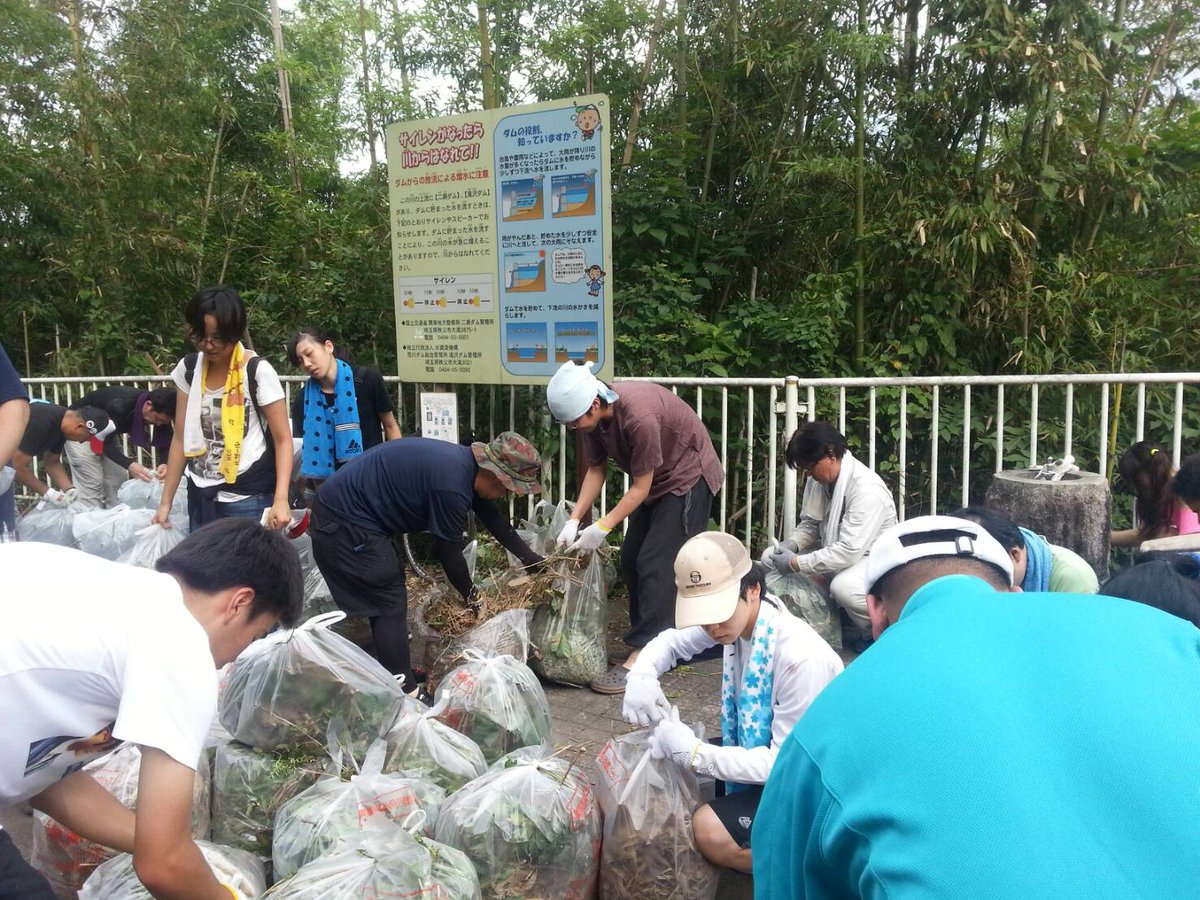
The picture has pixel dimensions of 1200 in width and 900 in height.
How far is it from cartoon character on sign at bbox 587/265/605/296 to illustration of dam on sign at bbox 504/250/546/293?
290 millimetres

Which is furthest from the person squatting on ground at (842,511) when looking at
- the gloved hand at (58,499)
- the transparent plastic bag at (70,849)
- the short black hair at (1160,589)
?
the gloved hand at (58,499)

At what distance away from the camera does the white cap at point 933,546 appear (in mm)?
1320

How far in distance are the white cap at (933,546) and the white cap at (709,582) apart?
984mm

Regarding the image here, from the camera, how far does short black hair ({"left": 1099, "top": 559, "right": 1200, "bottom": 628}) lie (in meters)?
1.86

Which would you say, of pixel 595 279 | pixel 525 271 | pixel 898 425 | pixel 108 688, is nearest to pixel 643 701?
pixel 108 688

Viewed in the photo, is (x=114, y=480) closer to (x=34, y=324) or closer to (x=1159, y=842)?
(x=34, y=324)

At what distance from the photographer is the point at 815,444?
3770 millimetres

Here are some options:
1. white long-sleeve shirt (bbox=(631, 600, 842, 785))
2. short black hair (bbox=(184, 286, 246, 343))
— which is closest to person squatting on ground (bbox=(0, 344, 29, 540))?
short black hair (bbox=(184, 286, 246, 343))

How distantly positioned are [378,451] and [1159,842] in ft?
10.2

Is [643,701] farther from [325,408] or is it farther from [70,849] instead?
[325,408]

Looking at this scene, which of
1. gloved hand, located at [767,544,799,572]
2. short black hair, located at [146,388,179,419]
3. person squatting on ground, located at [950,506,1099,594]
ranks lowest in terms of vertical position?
gloved hand, located at [767,544,799,572]

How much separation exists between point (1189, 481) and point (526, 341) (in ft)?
9.91

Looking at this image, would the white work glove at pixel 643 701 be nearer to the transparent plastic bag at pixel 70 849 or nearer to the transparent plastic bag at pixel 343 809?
the transparent plastic bag at pixel 343 809

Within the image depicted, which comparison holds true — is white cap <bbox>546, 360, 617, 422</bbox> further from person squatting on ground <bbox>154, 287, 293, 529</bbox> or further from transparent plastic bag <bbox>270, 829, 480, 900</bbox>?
transparent plastic bag <bbox>270, 829, 480, 900</bbox>
